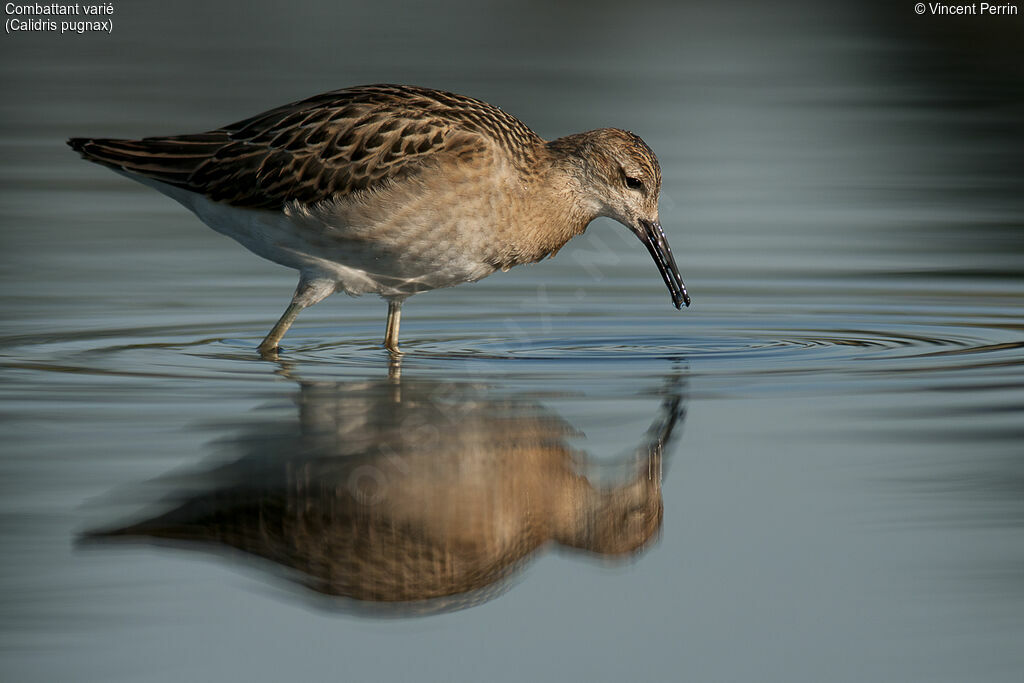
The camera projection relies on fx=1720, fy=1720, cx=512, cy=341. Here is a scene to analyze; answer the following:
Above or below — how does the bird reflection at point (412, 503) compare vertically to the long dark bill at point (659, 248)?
below

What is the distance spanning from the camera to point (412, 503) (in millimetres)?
6082

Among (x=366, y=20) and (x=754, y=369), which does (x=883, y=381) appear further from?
(x=366, y=20)

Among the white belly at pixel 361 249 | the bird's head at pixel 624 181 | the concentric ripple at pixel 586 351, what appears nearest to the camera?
the concentric ripple at pixel 586 351

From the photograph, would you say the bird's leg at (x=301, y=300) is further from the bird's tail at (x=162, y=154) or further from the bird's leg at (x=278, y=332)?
the bird's tail at (x=162, y=154)

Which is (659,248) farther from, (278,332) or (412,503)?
(412,503)

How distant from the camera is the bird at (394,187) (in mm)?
9922

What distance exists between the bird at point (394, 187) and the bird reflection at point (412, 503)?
90.9 inches

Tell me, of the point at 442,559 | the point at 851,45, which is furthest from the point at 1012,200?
the point at 851,45

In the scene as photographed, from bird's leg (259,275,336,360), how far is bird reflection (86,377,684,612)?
241 cm

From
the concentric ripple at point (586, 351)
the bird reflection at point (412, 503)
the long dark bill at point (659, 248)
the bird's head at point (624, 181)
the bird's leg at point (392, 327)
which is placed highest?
the bird's head at point (624, 181)

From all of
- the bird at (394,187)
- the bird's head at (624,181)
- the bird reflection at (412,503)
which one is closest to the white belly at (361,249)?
the bird at (394,187)

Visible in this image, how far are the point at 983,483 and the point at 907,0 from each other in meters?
33.2

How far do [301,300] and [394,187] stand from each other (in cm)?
96

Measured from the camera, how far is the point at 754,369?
9227 millimetres
